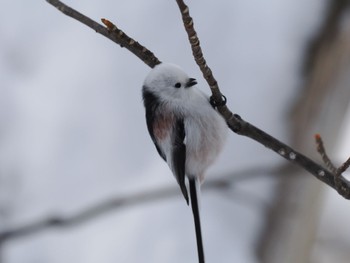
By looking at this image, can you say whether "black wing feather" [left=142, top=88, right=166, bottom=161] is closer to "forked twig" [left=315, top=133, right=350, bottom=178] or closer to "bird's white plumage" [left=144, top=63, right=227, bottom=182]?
"bird's white plumage" [left=144, top=63, right=227, bottom=182]

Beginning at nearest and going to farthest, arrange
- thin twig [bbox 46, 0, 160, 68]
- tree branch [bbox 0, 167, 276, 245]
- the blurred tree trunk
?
thin twig [bbox 46, 0, 160, 68], tree branch [bbox 0, 167, 276, 245], the blurred tree trunk

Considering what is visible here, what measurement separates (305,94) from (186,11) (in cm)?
164

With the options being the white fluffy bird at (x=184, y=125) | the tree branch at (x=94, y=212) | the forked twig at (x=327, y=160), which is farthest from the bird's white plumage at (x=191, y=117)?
the tree branch at (x=94, y=212)

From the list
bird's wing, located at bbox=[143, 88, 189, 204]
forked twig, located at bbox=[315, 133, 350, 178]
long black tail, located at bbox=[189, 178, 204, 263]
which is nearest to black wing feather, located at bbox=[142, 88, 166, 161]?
bird's wing, located at bbox=[143, 88, 189, 204]

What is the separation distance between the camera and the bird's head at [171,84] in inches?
44.1

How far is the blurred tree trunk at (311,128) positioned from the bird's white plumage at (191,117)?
37.3 inches

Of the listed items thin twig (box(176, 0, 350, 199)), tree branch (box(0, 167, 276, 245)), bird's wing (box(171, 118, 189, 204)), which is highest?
tree branch (box(0, 167, 276, 245))

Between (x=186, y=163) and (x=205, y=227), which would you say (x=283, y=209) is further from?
(x=186, y=163)

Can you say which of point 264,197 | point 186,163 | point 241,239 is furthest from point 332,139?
point 186,163

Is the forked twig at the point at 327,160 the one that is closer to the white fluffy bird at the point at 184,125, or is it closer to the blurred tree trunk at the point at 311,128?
the white fluffy bird at the point at 184,125

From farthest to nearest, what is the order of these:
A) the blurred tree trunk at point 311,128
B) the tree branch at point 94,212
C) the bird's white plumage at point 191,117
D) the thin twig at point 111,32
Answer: the blurred tree trunk at point 311,128
the tree branch at point 94,212
the bird's white plumage at point 191,117
the thin twig at point 111,32

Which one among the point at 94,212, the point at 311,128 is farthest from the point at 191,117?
the point at 311,128

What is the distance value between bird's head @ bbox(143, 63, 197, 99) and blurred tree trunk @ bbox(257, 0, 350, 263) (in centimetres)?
100

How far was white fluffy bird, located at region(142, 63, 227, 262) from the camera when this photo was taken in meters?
1.11
